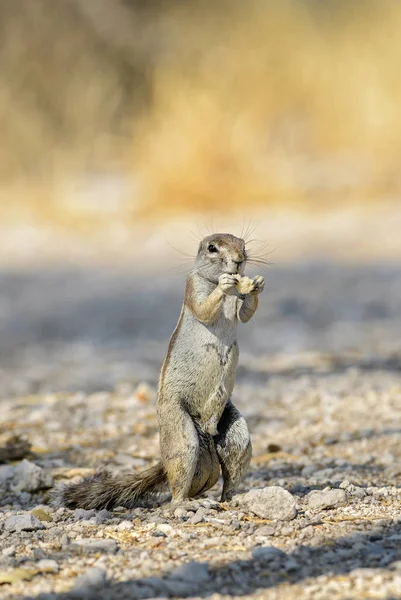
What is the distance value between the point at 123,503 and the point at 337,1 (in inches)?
555

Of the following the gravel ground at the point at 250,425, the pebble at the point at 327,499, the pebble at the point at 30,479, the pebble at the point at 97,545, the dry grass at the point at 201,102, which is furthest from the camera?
the dry grass at the point at 201,102

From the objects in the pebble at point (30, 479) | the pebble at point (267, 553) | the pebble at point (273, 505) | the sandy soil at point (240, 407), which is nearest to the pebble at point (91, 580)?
the sandy soil at point (240, 407)

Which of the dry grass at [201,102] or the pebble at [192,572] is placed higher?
the dry grass at [201,102]

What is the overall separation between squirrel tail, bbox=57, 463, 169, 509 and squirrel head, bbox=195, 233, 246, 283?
723mm

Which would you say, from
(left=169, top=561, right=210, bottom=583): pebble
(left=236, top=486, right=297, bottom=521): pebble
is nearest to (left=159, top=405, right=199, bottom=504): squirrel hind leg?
(left=236, top=486, right=297, bottom=521): pebble

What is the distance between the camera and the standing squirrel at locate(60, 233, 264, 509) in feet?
11.2

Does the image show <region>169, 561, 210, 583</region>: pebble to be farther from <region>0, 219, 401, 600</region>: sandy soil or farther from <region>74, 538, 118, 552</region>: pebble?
<region>74, 538, 118, 552</region>: pebble

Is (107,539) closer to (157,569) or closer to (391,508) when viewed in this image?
(157,569)

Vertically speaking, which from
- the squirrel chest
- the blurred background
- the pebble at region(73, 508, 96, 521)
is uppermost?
the blurred background

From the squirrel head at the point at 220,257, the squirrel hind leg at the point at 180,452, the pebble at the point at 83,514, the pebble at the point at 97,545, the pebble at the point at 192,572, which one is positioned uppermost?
the squirrel head at the point at 220,257

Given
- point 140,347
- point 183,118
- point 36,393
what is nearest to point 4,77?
point 183,118

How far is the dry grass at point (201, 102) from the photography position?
13.6 m

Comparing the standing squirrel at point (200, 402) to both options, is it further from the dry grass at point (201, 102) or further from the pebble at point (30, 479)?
the dry grass at point (201, 102)

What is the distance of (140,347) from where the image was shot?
760 centimetres
